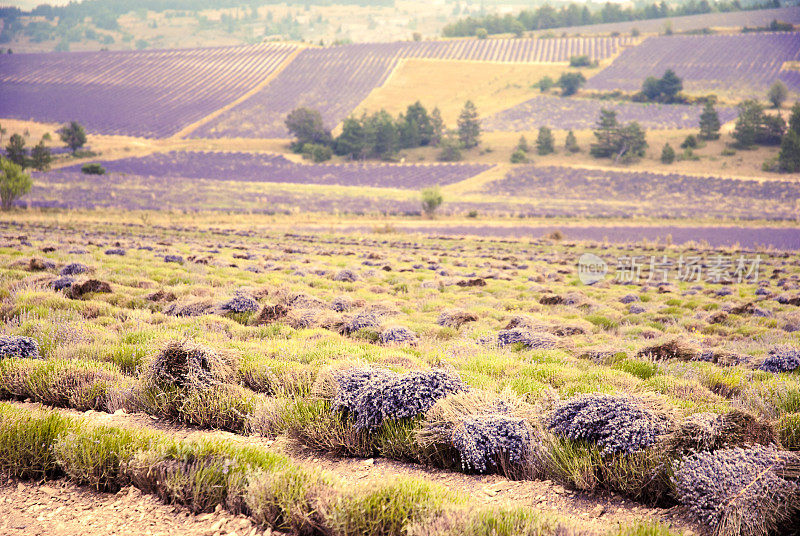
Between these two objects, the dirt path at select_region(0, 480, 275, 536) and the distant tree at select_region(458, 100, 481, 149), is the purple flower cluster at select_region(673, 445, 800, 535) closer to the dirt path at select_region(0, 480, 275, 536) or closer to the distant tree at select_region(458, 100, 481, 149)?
the dirt path at select_region(0, 480, 275, 536)

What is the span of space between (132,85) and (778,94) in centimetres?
16263

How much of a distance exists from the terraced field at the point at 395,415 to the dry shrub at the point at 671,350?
4cm

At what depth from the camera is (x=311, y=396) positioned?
5.43m

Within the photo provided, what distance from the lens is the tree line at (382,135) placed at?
110 metres

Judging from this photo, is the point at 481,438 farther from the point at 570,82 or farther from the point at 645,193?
the point at 570,82

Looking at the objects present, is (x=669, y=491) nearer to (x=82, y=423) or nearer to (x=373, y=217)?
(x=82, y=423)

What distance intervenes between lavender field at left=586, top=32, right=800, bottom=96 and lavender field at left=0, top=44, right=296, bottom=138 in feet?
331

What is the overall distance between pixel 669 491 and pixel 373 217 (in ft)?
171

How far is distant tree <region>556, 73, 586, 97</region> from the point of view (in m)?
135

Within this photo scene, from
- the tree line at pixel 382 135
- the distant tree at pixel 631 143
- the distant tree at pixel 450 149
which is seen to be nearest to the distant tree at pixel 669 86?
the distant tree at pixel 631 143

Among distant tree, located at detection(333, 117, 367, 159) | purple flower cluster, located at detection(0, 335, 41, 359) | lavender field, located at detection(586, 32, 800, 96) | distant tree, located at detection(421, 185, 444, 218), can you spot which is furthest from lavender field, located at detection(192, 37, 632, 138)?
purple flower cluster, located at detection(0, 335, 41, 359)

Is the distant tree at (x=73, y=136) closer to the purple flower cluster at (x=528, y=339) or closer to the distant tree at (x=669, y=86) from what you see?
the purple flower cluster at (x=528, y=339)

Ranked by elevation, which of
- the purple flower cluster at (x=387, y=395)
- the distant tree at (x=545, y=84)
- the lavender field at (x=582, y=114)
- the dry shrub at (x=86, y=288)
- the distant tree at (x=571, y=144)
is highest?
the distant tree at (x=545, y=84)

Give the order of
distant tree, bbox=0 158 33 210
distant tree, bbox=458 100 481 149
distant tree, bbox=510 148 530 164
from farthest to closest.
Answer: distant tree, bbox=458 100 481 149
distant tree, bbox=510 148 530 164
distant tree, bbox=0 158 33 210
